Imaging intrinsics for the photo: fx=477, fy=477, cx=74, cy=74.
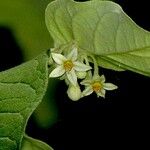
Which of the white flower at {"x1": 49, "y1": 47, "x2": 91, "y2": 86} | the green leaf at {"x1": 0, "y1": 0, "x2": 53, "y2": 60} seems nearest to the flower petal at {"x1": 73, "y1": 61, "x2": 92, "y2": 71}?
the white flower at {"x1": 49, "y1": 47, "x2": 91, "y2": 86}

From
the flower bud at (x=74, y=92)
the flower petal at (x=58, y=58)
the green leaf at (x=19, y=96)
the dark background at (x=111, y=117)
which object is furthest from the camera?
the dark background at (x=111, y=117)

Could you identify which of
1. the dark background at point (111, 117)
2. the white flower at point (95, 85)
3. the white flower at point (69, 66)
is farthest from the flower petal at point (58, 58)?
the dark background at point (111, 117)

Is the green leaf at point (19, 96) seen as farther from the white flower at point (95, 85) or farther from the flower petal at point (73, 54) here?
the white flower at point (95, 85)

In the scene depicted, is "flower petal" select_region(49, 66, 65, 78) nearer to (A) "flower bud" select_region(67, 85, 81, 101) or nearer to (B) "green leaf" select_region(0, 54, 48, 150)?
(A) "flower bud" select_region(67, 85, 81, 101)

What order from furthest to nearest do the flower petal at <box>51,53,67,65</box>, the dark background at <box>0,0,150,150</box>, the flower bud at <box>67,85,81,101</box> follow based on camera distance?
the dark background at <box>0,0,150,150</box> → the flower bud at <box>67,85,81,101</box> → the flower petal at <box>51,53,67,65</box>

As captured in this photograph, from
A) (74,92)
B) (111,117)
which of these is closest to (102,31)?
(74,92)

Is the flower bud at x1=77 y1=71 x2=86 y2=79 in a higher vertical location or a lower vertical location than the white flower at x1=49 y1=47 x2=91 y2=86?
lower

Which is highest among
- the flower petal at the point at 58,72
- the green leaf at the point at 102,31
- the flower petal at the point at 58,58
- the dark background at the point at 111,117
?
the green leaf at the point at 102,31
